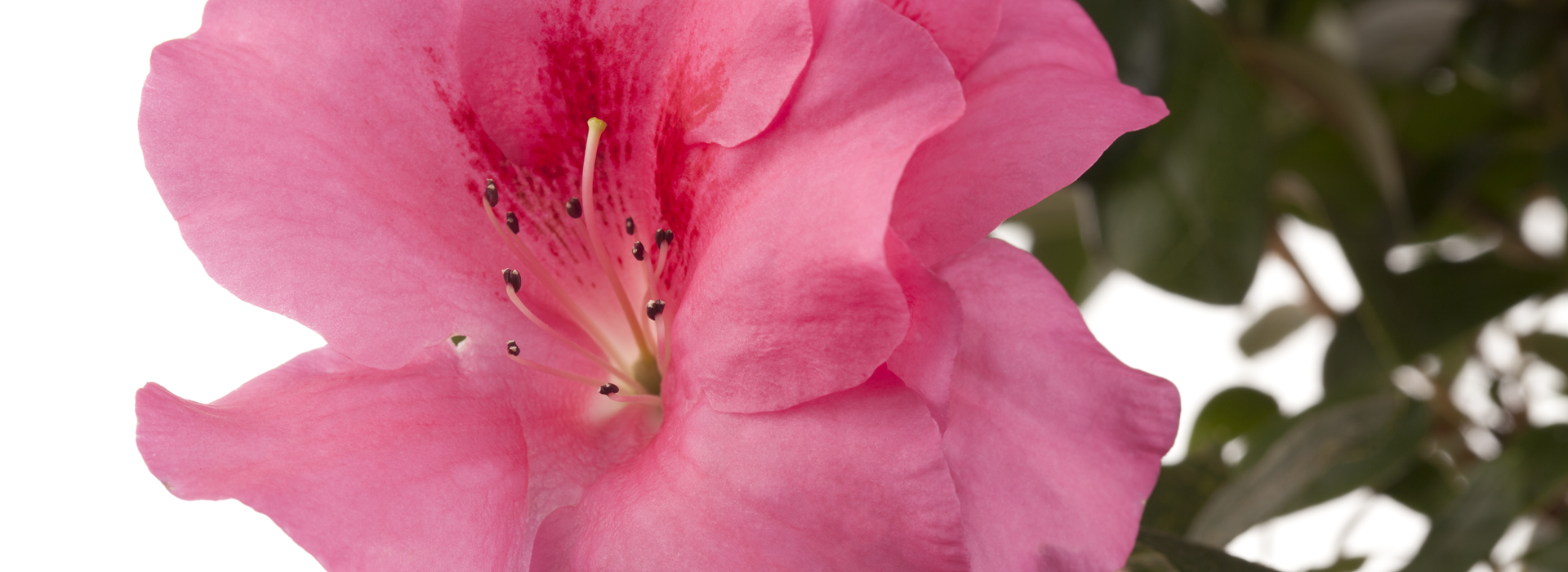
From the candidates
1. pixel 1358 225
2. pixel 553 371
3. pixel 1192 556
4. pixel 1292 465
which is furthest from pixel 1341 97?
pixel 553 371

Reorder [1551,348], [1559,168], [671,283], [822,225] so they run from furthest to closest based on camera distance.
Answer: [1551,348], [1559,168], [671,283], [822,225]

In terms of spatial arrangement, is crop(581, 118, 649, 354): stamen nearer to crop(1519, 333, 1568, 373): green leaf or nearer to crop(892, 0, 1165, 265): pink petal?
crop(892, 0, 1165, 265): pink petal

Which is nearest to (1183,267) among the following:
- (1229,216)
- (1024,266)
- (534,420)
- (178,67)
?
(1229,216)

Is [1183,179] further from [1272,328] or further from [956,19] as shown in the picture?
[1272,328]

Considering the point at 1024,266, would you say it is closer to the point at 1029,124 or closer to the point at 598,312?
the point at 1029,124

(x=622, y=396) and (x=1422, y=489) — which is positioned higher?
(x=622, y=396)

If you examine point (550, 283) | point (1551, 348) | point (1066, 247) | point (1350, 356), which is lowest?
point (1551, 348)
